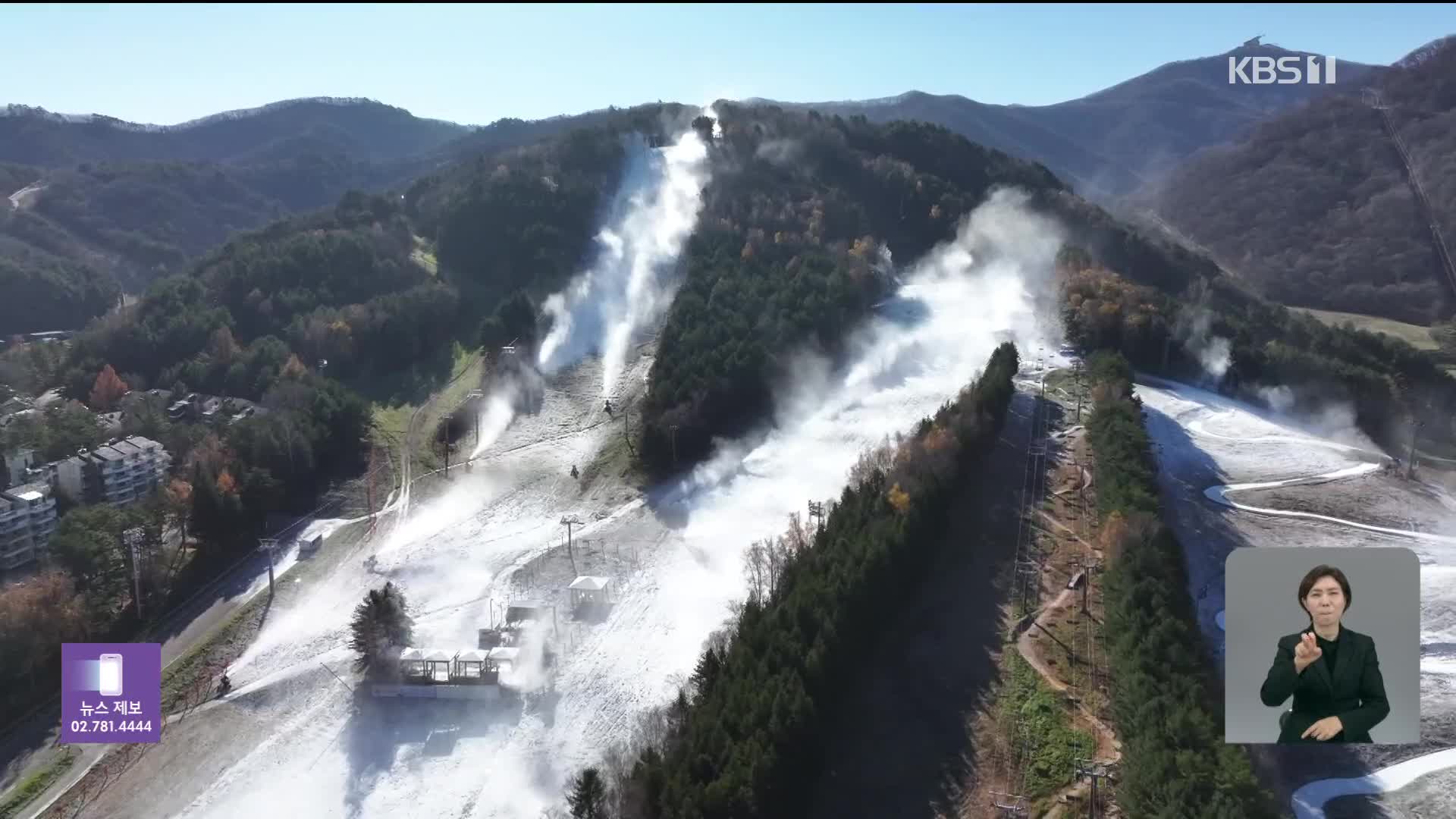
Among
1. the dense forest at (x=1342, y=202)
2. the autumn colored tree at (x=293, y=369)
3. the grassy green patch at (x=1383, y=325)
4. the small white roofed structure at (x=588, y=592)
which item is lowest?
the small white roofed structure at (x=588, y=592)

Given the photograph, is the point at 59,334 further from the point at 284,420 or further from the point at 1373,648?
the point at 1373,648

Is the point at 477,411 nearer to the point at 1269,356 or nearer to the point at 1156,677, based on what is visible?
the point at 1156,677

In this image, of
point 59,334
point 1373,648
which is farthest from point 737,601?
point 59,334

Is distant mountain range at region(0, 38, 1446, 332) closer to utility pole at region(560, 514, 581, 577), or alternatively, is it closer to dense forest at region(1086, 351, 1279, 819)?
utility pole at region(560, 514, 581, 577)

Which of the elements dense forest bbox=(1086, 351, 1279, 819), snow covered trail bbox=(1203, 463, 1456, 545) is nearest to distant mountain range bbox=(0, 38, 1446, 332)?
snow covered trail bbox=(1203, 463, 1456, 545)

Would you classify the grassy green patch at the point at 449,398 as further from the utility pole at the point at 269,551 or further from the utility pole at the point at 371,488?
the utility pole at the point at 269,551

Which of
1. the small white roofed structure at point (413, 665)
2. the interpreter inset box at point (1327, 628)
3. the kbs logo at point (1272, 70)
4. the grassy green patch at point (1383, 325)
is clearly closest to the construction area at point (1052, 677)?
the interpreter inset box at point (1327, 628)

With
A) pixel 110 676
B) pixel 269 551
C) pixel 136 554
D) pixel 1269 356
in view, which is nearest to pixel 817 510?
pixel 269 551
